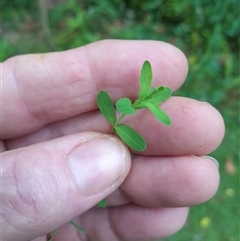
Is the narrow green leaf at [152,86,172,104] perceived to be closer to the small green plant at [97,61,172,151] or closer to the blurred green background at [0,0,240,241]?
the small green plant at [97,61,172,151]

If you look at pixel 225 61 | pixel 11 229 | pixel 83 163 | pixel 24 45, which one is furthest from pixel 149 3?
pixel 11 229

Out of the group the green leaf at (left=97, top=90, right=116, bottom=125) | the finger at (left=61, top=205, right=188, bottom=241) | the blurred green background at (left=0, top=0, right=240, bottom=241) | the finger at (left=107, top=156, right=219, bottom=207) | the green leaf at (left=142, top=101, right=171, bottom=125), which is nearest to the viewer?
the green leaf at (left=142, top=101, right=171, bottom=125)

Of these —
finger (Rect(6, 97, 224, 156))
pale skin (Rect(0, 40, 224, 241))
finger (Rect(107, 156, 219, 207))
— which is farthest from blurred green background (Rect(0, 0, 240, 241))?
finger (Rect(6, 97, 224, 156))

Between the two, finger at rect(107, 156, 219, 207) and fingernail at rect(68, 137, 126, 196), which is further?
finger at rect(107, 156, 219, 207)

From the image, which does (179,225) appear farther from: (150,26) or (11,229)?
(150,26)

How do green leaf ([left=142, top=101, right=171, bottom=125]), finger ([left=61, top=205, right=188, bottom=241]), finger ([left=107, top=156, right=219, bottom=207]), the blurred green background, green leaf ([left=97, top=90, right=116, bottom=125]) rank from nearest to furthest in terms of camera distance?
green leaf ([left=142, top=101, right=171, bottom=125]) < green leaf ([left=97, top=90, right=116, bottom=125]) < finger ([left=107, top=156, right=219, bottom=207]) < finger ([left=61, top=205, right=188, bottom=241]) < the blurred green background

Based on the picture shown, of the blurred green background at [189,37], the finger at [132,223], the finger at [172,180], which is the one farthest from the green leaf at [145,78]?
the blurred green background at [189,37]
